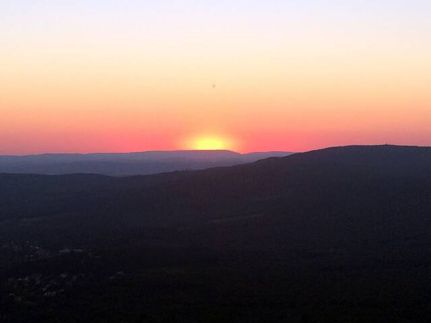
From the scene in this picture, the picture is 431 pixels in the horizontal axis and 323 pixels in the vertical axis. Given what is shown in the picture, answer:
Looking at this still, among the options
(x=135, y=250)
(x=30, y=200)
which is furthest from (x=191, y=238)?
(x=30, y=200)

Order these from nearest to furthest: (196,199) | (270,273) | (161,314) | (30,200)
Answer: (161,314) < (270,273) < (196,199) < (30,200)

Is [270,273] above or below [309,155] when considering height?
below

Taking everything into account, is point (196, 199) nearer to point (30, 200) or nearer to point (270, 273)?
point (30, 200)

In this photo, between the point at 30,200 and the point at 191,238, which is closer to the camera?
the point at 191,238

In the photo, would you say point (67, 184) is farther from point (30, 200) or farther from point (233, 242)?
point (233, 242)

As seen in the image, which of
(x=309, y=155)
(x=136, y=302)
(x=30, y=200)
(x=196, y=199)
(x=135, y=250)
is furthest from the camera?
(x=309, y=155)

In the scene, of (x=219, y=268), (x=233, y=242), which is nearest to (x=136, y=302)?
(x=219, y=268)
